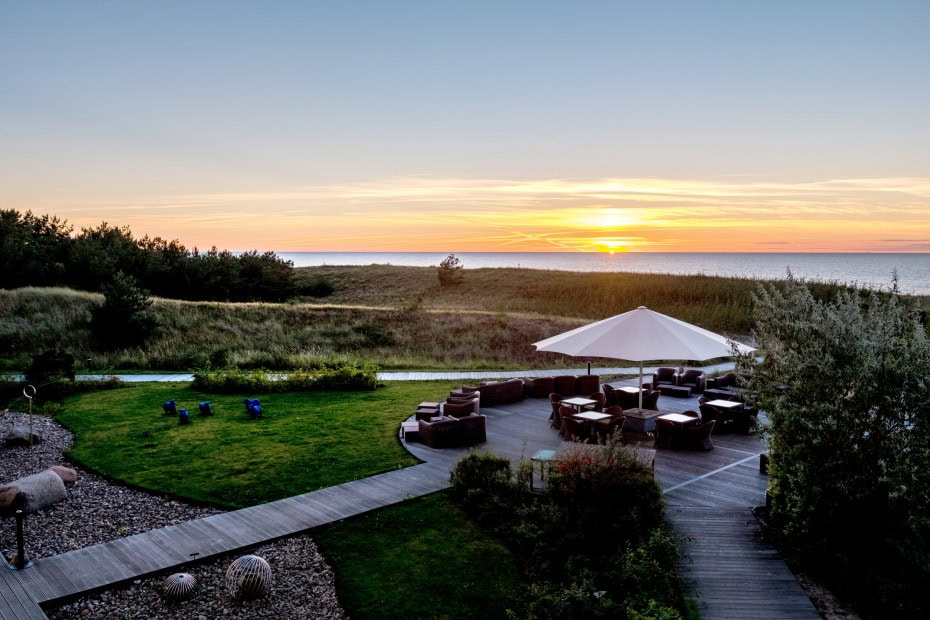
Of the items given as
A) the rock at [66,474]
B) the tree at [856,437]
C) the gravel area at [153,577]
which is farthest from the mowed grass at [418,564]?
the rock at [66,474]

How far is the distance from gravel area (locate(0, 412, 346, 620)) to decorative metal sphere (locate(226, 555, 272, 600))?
85 millimetres

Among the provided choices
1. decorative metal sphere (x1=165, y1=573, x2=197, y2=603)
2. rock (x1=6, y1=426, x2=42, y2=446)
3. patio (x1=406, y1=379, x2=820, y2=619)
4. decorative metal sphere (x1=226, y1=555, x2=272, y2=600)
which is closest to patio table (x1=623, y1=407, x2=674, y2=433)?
patio (x1=406, y1=379, x2=820, y2=619)

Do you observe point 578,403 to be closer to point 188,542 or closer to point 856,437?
point 856,437

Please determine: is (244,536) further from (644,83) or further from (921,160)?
(921,160)

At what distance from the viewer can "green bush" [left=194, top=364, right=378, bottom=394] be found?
645 inches

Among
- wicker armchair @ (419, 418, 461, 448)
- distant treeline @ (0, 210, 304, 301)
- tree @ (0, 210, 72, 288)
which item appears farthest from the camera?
distant treeline @ (0, 210, 304, 301)

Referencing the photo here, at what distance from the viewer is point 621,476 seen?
7.33 meters

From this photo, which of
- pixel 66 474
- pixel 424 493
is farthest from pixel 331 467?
pixel 66 474

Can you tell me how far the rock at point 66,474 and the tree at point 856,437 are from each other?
10.4m

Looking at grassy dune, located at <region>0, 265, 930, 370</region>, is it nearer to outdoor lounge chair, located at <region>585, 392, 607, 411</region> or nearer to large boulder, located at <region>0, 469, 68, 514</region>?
outdoor lounge chair, located at <region>585, 392, 607, 411</region>

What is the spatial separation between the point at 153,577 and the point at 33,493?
326 cm

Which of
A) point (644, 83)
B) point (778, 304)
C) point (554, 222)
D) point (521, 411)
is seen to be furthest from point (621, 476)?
point (554, 222)

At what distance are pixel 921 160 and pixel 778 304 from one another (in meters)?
13.4

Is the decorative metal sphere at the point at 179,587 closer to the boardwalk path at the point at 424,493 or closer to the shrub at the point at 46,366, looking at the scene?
the boardwalk path at the point at 424,493
